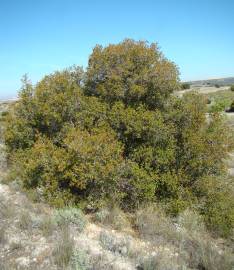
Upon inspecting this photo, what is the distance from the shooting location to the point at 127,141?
9.68m

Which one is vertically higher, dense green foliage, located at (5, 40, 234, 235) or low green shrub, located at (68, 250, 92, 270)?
dense green foliage, located at (5, 40, 234, 235)

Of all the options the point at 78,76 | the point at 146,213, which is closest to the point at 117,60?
the point at 78,76

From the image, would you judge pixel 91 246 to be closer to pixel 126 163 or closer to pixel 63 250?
pixel 63 250

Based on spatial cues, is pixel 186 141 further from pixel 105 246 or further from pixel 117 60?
pixel 105 246

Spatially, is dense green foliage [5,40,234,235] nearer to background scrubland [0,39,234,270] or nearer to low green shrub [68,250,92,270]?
background scrubland [0,39,234,270]

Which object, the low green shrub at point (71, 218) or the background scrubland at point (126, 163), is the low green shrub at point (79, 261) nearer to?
the background scrubland at point (126, 163)

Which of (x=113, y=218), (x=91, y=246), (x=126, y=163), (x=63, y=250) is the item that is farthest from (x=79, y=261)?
(x=126, y=163)

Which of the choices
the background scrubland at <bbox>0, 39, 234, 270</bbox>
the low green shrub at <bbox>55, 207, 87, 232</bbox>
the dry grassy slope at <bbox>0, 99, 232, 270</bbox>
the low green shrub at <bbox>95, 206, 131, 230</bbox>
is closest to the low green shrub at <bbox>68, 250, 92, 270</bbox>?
the dry grassy slope at <bbox>0, 99, 232, 270</bbox>

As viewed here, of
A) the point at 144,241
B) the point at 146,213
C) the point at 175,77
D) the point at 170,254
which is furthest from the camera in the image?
the point at 175,77

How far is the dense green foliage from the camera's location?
866 centimetres

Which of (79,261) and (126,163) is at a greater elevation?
(126,163)

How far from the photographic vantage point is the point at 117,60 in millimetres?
10148

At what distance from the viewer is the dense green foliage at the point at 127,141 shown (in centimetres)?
866

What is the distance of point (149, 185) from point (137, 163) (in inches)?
30.3
